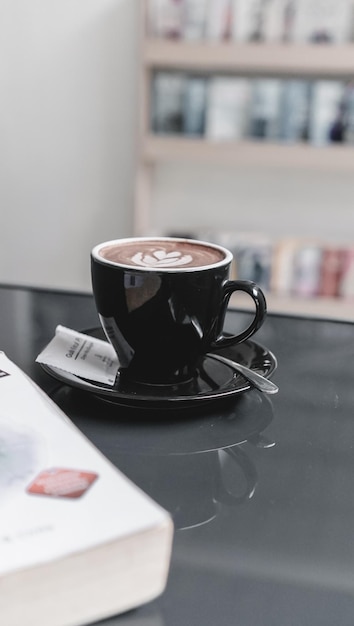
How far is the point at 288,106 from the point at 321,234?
0.45 meters

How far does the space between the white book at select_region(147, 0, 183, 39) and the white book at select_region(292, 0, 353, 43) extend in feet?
0.94

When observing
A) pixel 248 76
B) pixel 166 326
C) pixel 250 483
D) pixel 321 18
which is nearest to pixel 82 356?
pixel 166 326

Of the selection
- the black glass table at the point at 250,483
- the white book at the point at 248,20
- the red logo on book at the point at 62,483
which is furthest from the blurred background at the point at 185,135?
the red logo on book at the point at 62,483

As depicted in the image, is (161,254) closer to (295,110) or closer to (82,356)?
(82,356)

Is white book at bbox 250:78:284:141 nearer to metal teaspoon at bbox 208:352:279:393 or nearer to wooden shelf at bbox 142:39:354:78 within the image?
wooden shelf at bbox 142:39:354:78

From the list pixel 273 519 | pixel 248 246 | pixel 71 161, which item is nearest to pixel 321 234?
pixel 248 246

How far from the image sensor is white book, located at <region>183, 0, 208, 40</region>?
5.56 ft

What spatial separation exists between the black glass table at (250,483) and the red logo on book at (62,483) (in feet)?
0.19

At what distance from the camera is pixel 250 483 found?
0.42m

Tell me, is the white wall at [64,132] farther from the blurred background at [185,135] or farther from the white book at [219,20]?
the white book at [219,20]

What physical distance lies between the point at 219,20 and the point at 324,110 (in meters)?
0.34

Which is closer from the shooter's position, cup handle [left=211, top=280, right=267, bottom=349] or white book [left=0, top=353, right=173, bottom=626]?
white book [left=0, top=353, right=173, bottom=626]

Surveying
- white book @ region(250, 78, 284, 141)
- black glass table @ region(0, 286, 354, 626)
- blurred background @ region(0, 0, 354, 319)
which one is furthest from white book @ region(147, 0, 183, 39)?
black glass table @ region(0, 286, 354, 626)

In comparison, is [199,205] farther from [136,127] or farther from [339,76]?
[339,76]
